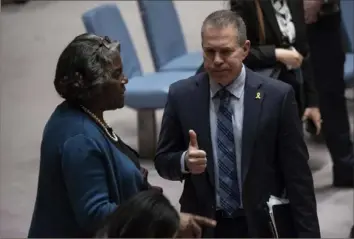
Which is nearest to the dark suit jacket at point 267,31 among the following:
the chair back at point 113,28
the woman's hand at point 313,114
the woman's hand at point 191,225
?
the woman's hand at point 313,114

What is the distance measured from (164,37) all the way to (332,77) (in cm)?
159

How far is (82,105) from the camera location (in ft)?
7.34

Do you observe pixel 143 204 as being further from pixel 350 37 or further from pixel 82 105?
pixel 350 37

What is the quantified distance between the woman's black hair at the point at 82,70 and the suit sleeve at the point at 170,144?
1.40ft

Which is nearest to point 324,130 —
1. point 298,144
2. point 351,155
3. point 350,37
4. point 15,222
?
point 351,155

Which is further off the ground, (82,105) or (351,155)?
(82,105)

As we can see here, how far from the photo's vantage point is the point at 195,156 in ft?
7.88

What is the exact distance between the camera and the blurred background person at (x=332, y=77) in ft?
13.7

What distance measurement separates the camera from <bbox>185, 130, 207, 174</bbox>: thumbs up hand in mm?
2398

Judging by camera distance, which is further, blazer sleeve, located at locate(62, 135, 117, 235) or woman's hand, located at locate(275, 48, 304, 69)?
woman's hand, located at locate(275, 48, 304, 69)

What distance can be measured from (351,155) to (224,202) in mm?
2257

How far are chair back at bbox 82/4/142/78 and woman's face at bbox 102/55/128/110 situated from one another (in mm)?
2684

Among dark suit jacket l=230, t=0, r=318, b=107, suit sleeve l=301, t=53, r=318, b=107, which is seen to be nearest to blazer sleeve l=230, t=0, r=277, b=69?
dark suit jacket l=230, t=0, r=318, b=107

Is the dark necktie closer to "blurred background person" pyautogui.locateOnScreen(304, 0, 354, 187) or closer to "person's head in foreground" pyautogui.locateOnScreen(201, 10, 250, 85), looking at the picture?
"person's head in foreground" pyautogui.locateOnScreen(201, 10, 250, 85)
